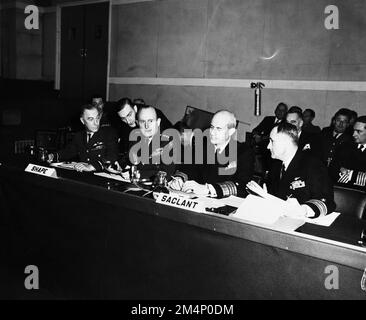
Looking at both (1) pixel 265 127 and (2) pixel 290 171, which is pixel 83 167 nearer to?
(2) pixel 290 171

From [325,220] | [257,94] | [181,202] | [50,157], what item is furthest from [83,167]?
[257,94]

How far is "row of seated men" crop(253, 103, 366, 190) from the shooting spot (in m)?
3.70

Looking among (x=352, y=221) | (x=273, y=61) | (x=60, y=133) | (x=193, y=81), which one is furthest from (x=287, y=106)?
(x=352, y=221)

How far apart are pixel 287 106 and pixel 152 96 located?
3014 mm

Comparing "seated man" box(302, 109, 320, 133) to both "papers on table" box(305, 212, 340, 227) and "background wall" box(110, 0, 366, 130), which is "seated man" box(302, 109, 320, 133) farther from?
"papers on table" box(305, 212, 340, 227)

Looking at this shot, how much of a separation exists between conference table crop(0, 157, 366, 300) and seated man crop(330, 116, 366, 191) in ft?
6.78

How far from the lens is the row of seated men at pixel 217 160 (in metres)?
2.13

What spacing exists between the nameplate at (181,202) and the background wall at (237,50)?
190 inches

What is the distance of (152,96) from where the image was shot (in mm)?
8023

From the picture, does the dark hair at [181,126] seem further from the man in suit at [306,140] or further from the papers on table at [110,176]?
the papers on table at [110,176]

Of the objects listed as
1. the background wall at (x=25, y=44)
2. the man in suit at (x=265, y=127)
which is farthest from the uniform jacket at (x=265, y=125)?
the background wall at (x=25, y=44)

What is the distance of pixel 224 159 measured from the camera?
2607 millimetres

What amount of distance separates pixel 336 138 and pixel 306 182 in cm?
255

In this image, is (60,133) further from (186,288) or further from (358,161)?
(186,288)
